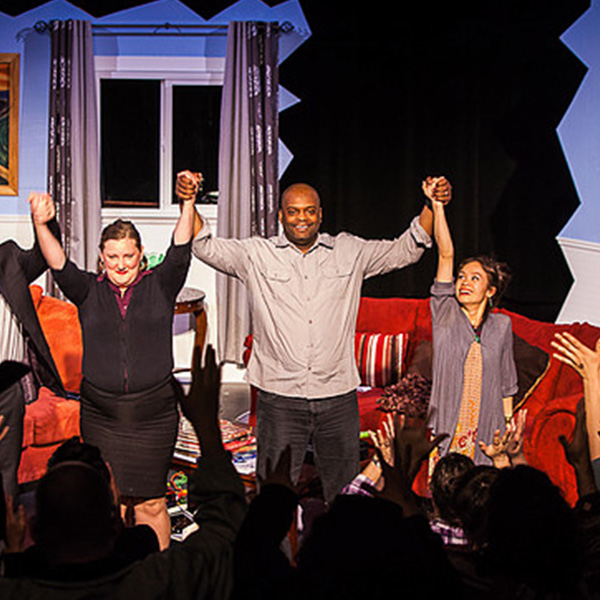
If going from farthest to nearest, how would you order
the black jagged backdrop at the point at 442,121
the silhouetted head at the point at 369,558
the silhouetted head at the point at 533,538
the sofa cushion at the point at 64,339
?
the black jagged backdrop at the point at 442,121
the sofa cushion at the point at 64,339
the silhouetted head at the point at 533,538
the silhouetted head at the point at 369,558

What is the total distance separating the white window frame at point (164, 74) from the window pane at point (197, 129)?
0.06 meters

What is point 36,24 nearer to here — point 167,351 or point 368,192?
point 368,192

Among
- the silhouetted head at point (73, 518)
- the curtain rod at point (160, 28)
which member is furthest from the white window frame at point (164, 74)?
the silhouetted head at point (73, 518)

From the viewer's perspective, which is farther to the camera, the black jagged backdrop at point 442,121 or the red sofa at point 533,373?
the black jagged backdrop at point 442,121

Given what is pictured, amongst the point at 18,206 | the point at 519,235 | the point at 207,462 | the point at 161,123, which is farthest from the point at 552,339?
the point at 18,206

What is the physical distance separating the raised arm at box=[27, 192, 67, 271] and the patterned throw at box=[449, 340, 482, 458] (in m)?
1.52

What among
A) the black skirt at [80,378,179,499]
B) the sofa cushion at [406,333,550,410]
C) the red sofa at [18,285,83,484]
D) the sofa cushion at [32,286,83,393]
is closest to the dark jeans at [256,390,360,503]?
the black skirt at [80,378,179,499]

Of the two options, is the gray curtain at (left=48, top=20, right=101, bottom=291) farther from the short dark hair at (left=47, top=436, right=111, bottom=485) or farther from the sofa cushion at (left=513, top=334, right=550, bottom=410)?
the short dark hair at (left=47, top=436, right=111, bottom=485)

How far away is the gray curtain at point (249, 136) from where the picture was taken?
5.80 meters

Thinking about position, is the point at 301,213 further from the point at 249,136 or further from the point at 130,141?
the point at 130,141

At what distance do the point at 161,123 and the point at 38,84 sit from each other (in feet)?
3.22

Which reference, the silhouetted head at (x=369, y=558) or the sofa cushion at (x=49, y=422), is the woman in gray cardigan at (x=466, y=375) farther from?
the sofa cushion at (x=49, y=422)

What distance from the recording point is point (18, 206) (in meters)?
6.07

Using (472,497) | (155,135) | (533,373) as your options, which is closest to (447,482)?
(472,497)
